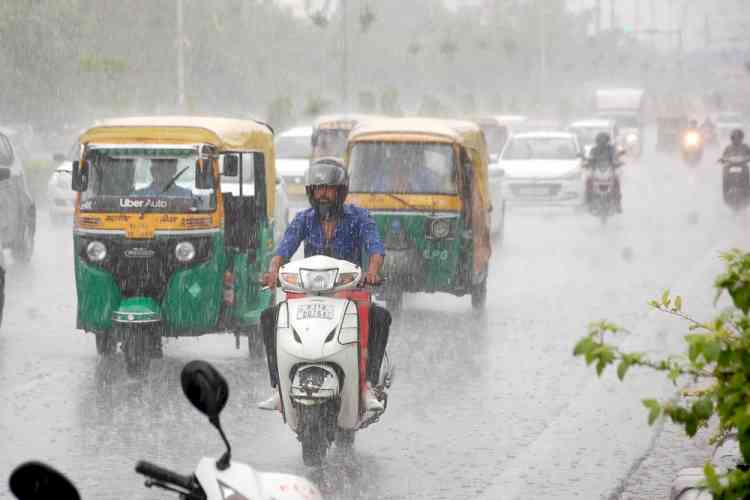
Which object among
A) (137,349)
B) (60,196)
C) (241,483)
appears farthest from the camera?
(60,196)

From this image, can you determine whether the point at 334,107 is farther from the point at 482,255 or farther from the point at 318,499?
the point at 318,499

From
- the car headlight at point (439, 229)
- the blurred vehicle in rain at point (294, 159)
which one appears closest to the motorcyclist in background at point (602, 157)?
the blurred vehicle in rain at point (294, 159)

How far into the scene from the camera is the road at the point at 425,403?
8.25 m

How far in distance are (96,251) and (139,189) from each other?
29.8 inches

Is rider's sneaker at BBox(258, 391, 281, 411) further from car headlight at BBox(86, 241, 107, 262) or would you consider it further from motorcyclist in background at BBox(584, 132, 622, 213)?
motorcyclist in background at BBox(584, 132, 622, 213)

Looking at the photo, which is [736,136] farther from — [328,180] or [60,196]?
[328,180]

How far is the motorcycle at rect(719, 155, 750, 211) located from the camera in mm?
29828

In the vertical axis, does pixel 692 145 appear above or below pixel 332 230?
below

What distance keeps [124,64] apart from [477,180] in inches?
1120

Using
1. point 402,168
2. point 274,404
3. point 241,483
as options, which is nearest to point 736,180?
point 402,168

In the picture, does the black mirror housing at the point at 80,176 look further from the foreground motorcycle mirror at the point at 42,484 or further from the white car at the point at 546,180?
the white car at the point at 546,180

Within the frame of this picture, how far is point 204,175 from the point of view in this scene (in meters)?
11.5

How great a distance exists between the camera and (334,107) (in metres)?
82.0

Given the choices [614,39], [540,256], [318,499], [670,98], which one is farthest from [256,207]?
[614,39]
